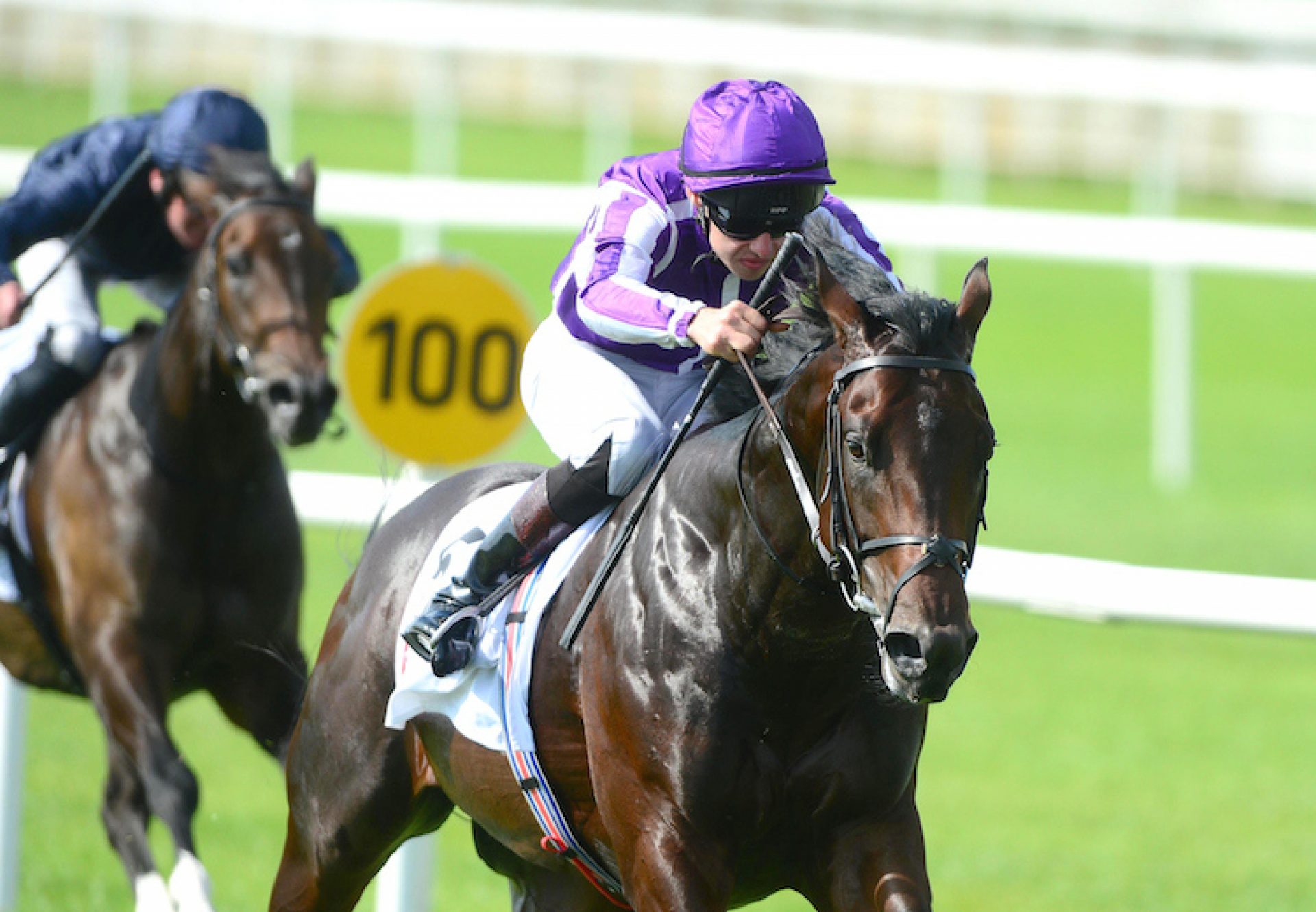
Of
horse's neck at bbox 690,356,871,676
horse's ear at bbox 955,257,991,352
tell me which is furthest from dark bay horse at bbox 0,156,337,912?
horse's ear at bbox 955,257,991,352

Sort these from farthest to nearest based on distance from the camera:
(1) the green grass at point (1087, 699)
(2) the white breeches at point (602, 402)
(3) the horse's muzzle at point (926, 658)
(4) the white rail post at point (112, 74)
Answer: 1. (4) the white rail post at point (112, 74)
2. (1) the green grass at point (1087, 699)
3. (2) the white breeches at point (602, 402)
4. (3) the horse's muzzle at point (926, 658)

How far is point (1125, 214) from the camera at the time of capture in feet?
59.3

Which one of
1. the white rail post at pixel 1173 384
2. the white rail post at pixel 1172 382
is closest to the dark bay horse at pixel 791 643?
the white rail post at pixel 1172 382

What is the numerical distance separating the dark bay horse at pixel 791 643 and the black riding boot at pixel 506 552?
11cm

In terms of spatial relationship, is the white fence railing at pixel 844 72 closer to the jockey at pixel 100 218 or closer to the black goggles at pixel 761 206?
the jockey at pixel 100 218

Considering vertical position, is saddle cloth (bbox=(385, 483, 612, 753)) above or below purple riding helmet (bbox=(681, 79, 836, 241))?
below

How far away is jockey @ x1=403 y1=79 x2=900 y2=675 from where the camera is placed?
338 cm

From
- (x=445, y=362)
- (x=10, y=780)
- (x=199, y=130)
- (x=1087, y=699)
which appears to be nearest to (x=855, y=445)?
(x=445, y=362)

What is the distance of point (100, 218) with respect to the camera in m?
5.53

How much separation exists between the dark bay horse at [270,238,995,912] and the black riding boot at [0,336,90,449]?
218cm

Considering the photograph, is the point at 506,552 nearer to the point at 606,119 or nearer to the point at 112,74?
Answer: the point at 112,74

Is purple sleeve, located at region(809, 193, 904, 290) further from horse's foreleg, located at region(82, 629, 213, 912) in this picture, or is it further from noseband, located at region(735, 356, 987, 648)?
horse's foreleg, located at region(82, 629, 213, 912)

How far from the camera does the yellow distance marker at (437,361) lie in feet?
17.1

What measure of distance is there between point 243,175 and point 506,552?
1.86 meters
